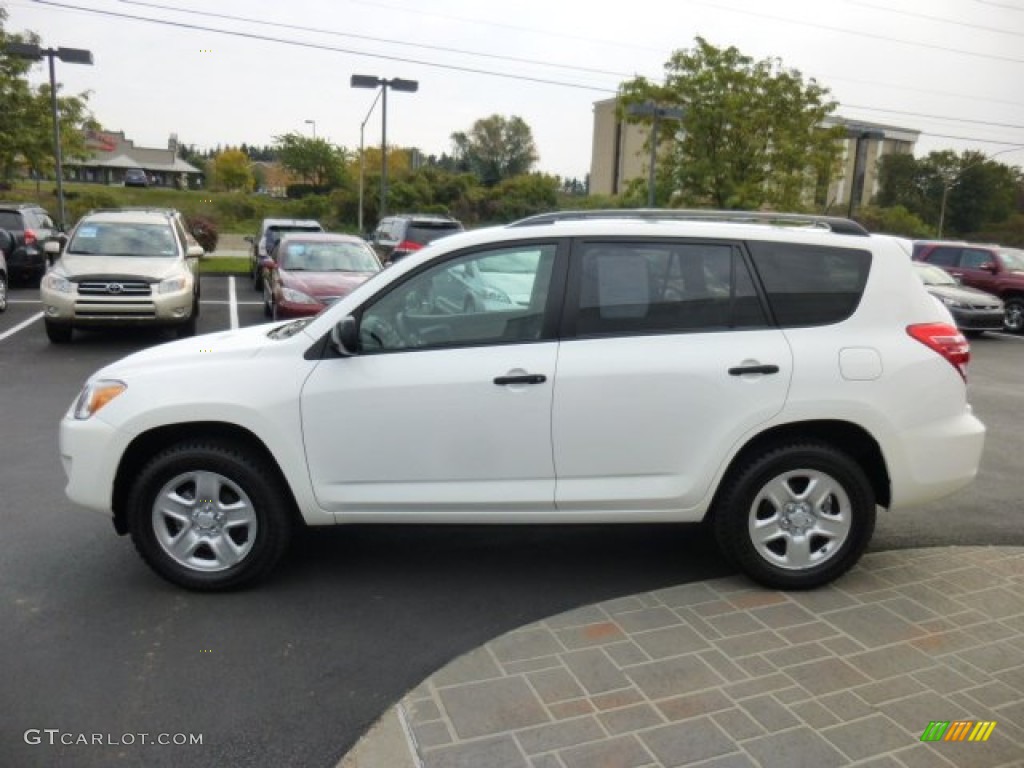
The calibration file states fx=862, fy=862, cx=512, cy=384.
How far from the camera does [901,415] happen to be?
13.5 feet

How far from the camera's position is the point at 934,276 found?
16.6 meters

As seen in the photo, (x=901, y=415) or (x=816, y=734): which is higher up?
(x=901, y=415)

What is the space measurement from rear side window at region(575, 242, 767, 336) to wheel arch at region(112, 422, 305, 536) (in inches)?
64.3

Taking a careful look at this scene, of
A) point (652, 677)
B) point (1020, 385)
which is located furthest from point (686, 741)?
point (1020, 385)

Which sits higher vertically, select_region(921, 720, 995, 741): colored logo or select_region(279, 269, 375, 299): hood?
select_region(279, 269, 375, 299): hood

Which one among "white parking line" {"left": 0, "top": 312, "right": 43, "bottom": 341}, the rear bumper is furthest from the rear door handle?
"white parking line" {"left": 0, "top": 312, "right": 43, "bottom": 341}

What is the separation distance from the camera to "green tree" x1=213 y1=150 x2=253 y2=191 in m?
87.2

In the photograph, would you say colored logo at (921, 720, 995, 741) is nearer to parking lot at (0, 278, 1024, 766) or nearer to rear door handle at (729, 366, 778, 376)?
parking lot at (0, 278, 1024, 766)

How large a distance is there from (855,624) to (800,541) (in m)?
0.46

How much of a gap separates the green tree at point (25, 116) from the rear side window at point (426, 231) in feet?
49.8

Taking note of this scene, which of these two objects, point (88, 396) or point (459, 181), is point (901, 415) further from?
point (459, 181)

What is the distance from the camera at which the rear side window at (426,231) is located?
60.6 feet

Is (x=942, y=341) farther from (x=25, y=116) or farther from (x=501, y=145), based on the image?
(x=501, y=145)

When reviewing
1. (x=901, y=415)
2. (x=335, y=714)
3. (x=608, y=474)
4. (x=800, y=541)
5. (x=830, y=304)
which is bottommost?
(x=335, y=714)
